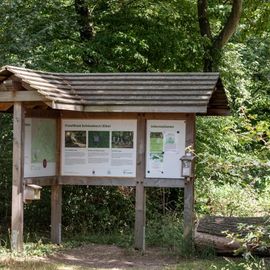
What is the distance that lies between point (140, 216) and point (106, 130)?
5.24 feet

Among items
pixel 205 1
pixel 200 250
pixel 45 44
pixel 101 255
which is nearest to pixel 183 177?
pixel 200 250

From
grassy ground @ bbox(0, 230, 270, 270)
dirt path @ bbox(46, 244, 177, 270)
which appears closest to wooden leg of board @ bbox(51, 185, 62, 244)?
grassy ground @ bbox(0, 230, 270, 270)

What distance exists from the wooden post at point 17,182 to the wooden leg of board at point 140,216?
196cm

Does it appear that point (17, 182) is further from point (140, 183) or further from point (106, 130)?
point (140, 183)

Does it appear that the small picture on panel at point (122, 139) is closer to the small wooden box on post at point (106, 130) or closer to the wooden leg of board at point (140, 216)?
the small wooden box on post at point (106, 130)

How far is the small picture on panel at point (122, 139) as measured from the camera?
31.2ft

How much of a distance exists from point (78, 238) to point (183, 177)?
266cm

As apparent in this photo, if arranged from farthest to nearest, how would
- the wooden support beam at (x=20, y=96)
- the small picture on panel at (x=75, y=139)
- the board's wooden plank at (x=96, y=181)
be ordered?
the small picture on panel at (x=75, y=139)
the board's wooden plank at (x=96, y=181)
the wooden support beam at (x=20, y=96)

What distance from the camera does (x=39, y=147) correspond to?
30.9ft

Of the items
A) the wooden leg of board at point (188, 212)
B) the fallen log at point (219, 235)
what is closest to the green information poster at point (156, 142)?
the wooden leg of board at point (188, 212)

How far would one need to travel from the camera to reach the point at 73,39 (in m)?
13.9

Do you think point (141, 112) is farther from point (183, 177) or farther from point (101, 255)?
point (101, 255)

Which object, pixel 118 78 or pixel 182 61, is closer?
pixel 118 78

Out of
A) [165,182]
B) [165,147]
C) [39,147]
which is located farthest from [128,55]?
[165,182]
